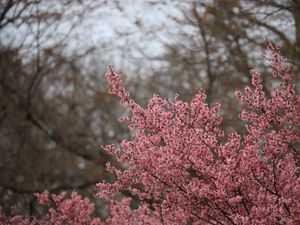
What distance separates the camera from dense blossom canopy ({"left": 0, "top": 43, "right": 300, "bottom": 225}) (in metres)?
4.04

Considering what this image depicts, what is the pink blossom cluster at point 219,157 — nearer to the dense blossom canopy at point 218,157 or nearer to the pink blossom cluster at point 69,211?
the dense blossom canopy at point 218,157

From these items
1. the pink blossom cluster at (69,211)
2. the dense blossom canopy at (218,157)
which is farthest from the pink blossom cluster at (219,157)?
the pink blossom cluster at (69,211)

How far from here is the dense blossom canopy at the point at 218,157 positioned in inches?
159

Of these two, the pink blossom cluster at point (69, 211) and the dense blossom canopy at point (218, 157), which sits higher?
the dense blossom canopy at point (218, 157)

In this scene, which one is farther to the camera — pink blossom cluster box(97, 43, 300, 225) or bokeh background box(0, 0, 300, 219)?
bokeh background box(0, 0, 300, 219)

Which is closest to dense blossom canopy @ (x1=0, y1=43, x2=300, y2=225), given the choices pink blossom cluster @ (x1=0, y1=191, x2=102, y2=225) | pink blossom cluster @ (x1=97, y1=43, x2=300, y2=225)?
pink blossom cluster @ (x1=97, y1=43, x2=300, y2=225)

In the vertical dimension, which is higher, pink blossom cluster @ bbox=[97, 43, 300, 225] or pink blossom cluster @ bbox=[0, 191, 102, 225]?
pink blossom cluster @ bbox=[97, 43, 300, 225]

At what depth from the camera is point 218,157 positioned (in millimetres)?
4262

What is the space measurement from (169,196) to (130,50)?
24.9 ft

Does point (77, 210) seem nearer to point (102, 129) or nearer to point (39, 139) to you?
point (39, 139)

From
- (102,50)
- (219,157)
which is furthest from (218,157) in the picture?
(102,50)

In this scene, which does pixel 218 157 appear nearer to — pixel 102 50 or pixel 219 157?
pixel 219 157

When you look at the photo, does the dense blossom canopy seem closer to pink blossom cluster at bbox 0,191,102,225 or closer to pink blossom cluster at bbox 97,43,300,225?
pink blossom cluster at bbox 97,43,300,225

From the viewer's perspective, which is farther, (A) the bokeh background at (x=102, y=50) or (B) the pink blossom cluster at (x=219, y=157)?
(A) the bokeh background at (x=102, y=50)
